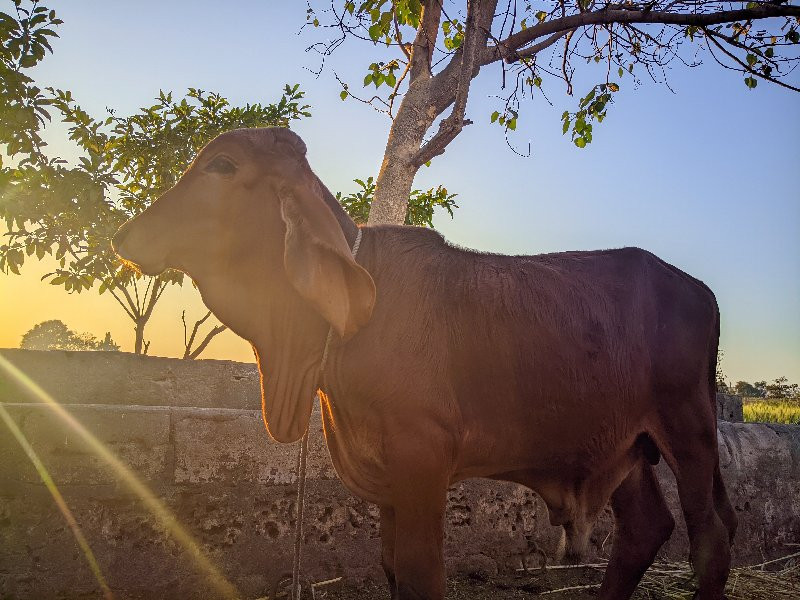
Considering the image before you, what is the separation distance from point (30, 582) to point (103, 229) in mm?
5873

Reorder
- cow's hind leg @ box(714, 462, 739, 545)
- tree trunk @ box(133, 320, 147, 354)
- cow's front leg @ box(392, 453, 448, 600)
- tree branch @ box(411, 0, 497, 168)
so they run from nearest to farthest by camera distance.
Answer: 1. cow's front leg @ box(392, 453, 448, 600)
2. cow's hind leg @ box(714, 462, 739, 545)
3. tree branch @ box(411, 0, 497, 168)
4. tree trunk @ box(133, 320, 147, 354)

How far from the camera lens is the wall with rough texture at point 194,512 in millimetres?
3406

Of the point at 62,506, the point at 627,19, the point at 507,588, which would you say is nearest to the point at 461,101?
the point at 627,19

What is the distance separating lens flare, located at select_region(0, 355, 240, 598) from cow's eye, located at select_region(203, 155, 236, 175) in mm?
1817

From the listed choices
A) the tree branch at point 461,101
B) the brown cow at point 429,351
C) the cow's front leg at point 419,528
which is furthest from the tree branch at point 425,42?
the cow's front leg at point 419,528

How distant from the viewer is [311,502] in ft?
12.7

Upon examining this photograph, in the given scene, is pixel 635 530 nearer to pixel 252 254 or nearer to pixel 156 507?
pixel 252 254

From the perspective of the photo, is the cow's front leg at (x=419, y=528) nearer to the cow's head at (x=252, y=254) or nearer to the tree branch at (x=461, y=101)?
the cow's head at (x=252, y=254)

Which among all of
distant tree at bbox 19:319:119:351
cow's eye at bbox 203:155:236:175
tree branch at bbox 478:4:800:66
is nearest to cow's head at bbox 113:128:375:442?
cow's eye at bbox 203:155:236:175

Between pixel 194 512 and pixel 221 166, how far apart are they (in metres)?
2.04

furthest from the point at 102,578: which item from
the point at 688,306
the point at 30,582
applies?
the point at 688,306

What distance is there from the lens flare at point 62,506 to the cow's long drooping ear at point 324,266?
2.10 metres

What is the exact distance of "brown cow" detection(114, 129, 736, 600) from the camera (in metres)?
2.30

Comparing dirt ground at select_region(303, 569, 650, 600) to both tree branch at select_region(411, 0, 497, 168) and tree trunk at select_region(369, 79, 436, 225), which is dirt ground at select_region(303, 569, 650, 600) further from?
tree branch at select_region(411, 0, 497, 168)
